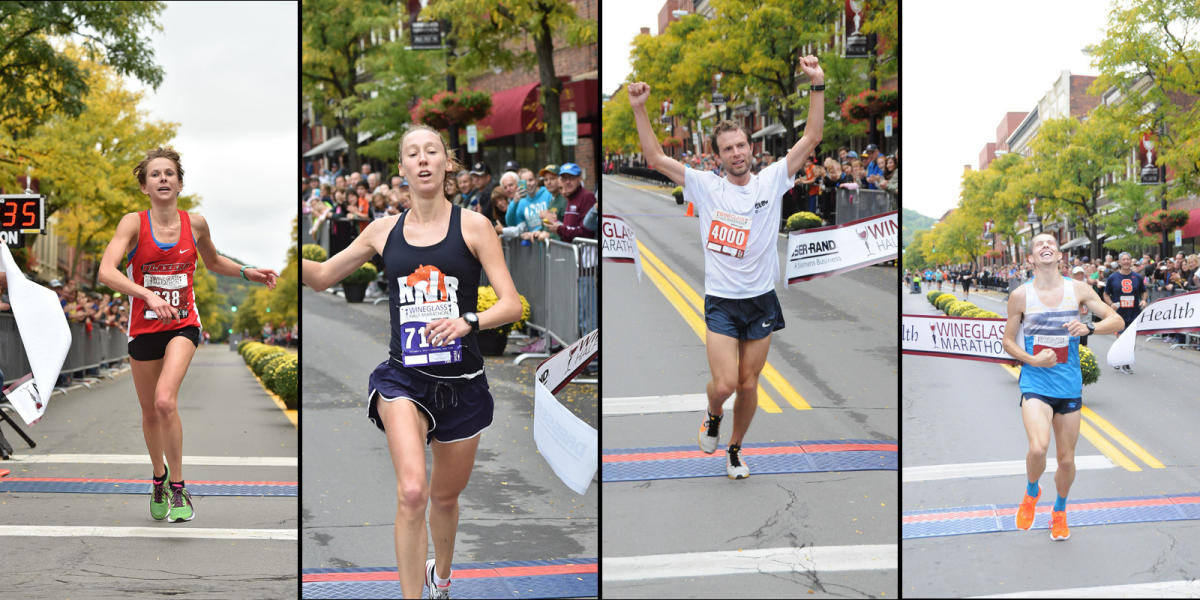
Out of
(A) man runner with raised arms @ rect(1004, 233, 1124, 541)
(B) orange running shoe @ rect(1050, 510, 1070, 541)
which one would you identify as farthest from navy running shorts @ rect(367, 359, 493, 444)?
(B) orange running shoe @ rect(1050, 510, 1070, 541)

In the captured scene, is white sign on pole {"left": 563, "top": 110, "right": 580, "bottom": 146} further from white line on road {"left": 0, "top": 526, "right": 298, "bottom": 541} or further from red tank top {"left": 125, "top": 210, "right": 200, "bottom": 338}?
white line on road {"left": 0, "top": 526, "right": 298, "bottom": 541}

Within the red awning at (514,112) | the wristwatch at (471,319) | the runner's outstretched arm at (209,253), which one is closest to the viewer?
the wristwatch at (471,319)

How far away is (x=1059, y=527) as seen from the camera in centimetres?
619

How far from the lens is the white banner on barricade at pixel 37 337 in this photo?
5895mm

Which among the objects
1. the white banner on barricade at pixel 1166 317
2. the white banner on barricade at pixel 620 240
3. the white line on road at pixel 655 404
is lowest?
the white line on road at pixel 655 404

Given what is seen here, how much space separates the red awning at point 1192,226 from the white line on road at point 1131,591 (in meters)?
2.99

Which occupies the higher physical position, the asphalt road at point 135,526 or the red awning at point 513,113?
the red awning at point 513,113

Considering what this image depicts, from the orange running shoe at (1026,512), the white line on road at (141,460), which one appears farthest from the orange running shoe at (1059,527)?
the white line on road at (141,460)

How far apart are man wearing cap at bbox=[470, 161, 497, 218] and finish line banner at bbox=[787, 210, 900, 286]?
3.92m

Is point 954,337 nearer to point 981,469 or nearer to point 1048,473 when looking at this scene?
point 981,469

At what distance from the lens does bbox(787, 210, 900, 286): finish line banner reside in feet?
19.7

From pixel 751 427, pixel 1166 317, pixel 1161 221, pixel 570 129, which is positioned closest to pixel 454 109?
pixel 570 129

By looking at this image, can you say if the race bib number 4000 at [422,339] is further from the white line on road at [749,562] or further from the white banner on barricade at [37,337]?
the white banner on barricade at [37,337]

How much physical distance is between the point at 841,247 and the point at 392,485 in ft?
9.63
